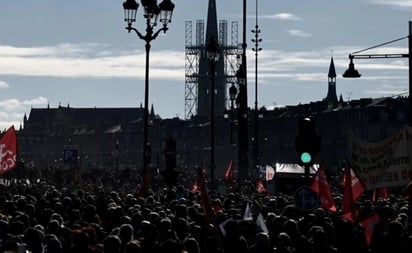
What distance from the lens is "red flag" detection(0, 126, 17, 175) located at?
31.4 m

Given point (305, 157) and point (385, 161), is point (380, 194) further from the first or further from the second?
point (305, 157)

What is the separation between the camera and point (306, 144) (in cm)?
2038

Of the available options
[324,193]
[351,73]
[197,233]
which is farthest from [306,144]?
[351,73]

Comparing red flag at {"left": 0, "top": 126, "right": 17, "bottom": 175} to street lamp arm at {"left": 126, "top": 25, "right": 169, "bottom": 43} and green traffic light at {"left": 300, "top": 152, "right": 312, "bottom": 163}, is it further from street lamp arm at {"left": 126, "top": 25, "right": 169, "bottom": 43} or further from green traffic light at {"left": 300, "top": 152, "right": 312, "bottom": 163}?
green traffic light at {"left": 300, "top": 152, "right": 312, "bottom": 163}

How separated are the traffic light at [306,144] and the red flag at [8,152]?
12042 mm

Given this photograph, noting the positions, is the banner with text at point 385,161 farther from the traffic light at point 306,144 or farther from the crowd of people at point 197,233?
the traffic light at point 306,144

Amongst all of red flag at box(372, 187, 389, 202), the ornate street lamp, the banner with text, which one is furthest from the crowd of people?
the ornate street lamp

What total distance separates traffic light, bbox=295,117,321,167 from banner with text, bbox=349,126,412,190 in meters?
1.69

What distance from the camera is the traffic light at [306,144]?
66.3 feet

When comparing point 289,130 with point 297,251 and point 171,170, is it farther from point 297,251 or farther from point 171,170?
point 297,251

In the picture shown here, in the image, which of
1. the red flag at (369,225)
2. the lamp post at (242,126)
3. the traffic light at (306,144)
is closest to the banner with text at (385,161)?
the traffic light at (306,144)

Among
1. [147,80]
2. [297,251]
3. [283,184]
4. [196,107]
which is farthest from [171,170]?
[196,107]

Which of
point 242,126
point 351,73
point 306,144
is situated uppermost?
point 351,73

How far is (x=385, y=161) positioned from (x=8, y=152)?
12075mm
